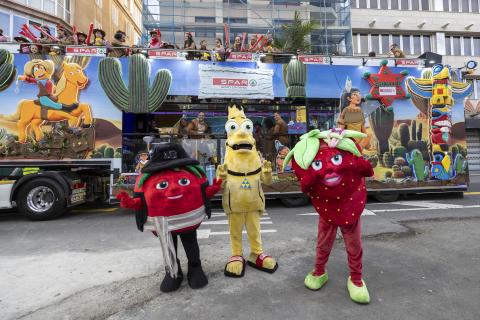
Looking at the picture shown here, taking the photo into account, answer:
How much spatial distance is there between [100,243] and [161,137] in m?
3.24

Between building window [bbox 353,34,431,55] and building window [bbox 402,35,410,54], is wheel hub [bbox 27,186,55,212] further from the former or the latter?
building window [bbox 402,35,410,54]

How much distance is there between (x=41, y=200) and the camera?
660cm

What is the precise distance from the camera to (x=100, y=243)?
4785 mm

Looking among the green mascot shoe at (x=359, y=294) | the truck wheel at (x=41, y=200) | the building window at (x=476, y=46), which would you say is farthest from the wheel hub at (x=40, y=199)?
the building window at (x=476, y=46)

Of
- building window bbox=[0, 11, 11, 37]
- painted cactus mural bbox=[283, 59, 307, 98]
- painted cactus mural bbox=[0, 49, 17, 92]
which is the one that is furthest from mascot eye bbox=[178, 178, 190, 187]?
building window bbox=[0, 11, 11, 37]

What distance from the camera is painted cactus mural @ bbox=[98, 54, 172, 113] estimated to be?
666 centimetres

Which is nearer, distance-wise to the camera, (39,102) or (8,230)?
(8,230)

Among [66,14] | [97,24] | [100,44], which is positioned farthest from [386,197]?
[97,24]

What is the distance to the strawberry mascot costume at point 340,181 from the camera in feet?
9.17

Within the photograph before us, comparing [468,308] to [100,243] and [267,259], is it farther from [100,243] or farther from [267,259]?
[100,243]

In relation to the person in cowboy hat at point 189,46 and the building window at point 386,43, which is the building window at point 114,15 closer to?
the building window at point 386,43

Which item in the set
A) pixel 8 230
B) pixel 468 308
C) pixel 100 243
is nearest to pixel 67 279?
pixel 100 243

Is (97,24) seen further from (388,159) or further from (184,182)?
(184,182)

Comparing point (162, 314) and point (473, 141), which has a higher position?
point (473, 141)
